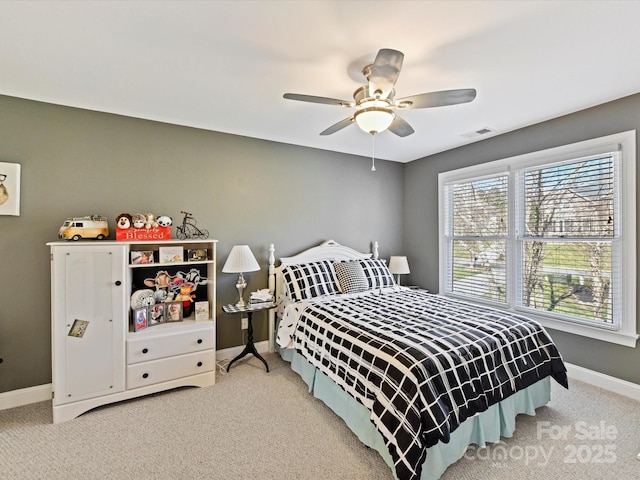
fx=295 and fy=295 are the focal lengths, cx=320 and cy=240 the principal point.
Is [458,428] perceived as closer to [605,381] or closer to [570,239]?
[605,381]

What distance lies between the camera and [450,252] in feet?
13.4

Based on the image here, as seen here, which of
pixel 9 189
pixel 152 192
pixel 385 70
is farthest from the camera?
pixel 152 192

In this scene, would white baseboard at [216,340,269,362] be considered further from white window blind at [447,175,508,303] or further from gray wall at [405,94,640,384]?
white window blind at [447,175,508,303]

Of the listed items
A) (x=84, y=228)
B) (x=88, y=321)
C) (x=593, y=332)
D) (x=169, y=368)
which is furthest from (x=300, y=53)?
(x=593, y=332)

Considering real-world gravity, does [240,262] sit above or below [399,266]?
above

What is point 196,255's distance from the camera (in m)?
2.81

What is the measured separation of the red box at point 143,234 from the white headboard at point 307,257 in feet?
3.72

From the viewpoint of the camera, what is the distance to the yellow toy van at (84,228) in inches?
93.7

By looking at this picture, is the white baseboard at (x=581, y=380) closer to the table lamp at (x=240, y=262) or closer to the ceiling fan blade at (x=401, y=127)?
the table lamp at (x=240, y=262)

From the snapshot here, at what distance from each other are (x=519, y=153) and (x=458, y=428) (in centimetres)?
288

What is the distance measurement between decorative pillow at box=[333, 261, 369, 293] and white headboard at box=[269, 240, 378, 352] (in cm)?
33

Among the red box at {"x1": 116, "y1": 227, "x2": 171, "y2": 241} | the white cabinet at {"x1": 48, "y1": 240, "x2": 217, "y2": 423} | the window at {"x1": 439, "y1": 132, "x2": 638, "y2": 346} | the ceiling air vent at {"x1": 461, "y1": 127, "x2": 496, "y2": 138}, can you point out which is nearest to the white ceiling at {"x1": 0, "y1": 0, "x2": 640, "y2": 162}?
the ceiling air vent at {"x1": 461, "y1": 127, "x2": 496, "y2": 138}

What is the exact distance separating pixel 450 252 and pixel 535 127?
173cm

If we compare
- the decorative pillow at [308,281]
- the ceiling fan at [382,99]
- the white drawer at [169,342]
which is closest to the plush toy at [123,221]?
the white drawer at [169,342]
